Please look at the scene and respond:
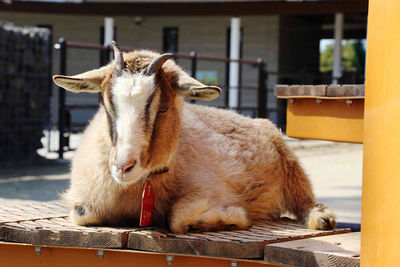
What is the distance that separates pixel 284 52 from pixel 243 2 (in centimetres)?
309

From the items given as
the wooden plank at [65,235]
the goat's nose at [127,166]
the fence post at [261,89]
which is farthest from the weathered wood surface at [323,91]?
the fence post at [261,89]

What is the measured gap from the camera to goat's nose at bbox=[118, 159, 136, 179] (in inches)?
127

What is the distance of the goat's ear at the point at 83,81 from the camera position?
3670 millimetres

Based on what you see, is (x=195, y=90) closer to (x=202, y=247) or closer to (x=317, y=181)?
(x=202, y=247)

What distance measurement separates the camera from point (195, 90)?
3.55 meters

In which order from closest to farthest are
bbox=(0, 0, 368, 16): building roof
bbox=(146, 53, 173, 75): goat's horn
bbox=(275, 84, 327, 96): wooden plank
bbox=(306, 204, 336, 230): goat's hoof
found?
bbox=(146, 53, 173, 75): goat's horn → bbox=(275, 84, 327, 96): wooden plank → bbox=(306, 204, 336, 230): goat's hoof → bbox=(0, 0, 368, 16): building roof

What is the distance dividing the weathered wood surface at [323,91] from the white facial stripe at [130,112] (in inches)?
40.3

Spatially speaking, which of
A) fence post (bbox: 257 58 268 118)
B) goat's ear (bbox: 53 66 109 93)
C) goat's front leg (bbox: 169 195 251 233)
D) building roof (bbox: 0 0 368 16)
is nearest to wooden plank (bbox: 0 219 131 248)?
goat's front leg (bbox: 169 195 251 233)

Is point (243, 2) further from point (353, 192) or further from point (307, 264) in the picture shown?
point (307, 264)

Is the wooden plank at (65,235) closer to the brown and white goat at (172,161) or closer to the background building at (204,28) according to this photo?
the brown and white goat at (172,161)

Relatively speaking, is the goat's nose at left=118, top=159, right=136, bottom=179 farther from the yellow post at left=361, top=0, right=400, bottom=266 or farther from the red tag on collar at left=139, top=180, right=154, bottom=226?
the yellow post at left=361, top=0, right=400, bottom=266

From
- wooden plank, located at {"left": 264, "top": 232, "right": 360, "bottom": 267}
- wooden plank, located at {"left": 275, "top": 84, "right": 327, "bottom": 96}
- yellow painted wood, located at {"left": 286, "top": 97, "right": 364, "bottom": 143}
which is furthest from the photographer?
wooden plank, located at {"left": 275, "top": 84, "right": 327, "bottom": 96}

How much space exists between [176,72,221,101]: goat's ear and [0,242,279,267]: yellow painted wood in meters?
0.92

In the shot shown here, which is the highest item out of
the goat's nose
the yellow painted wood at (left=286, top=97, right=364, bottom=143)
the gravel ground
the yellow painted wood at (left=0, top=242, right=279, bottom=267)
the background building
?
the background building
